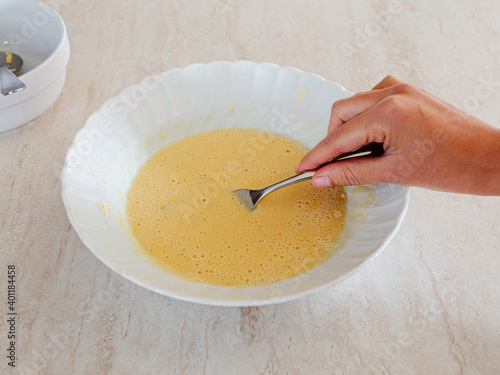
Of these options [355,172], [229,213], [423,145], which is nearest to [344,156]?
[355,172]

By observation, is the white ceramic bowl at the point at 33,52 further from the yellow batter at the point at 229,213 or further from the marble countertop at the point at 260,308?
the yellow batter at the point at 229,213

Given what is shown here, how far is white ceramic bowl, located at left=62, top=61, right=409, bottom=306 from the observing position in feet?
2.60

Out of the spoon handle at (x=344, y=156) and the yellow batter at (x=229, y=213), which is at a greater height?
the spoon handle at (x=344, y=156)

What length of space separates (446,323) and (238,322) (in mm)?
376

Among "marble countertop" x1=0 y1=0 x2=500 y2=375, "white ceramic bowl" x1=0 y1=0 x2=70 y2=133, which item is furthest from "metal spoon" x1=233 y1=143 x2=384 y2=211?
"white ceramic bowl" x1=0 y1=0 x2=70 y2=133

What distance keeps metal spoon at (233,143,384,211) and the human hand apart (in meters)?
0.03

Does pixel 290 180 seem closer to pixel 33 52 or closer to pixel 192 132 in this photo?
pixel 192 132

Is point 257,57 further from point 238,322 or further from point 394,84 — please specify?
point 238,322

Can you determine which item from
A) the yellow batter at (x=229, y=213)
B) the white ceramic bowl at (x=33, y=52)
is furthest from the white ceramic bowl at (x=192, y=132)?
the white ceramic bowl at (x=33, y=52)

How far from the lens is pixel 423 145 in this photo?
849mm

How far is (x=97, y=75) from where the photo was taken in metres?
1.42

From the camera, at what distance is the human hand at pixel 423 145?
33.4 inches

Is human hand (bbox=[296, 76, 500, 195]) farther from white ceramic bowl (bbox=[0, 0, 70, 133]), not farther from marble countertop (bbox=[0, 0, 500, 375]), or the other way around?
white ceramic bowl (bbox=[0, 0, 70, 133])

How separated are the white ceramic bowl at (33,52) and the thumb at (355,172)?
28.1 inches
